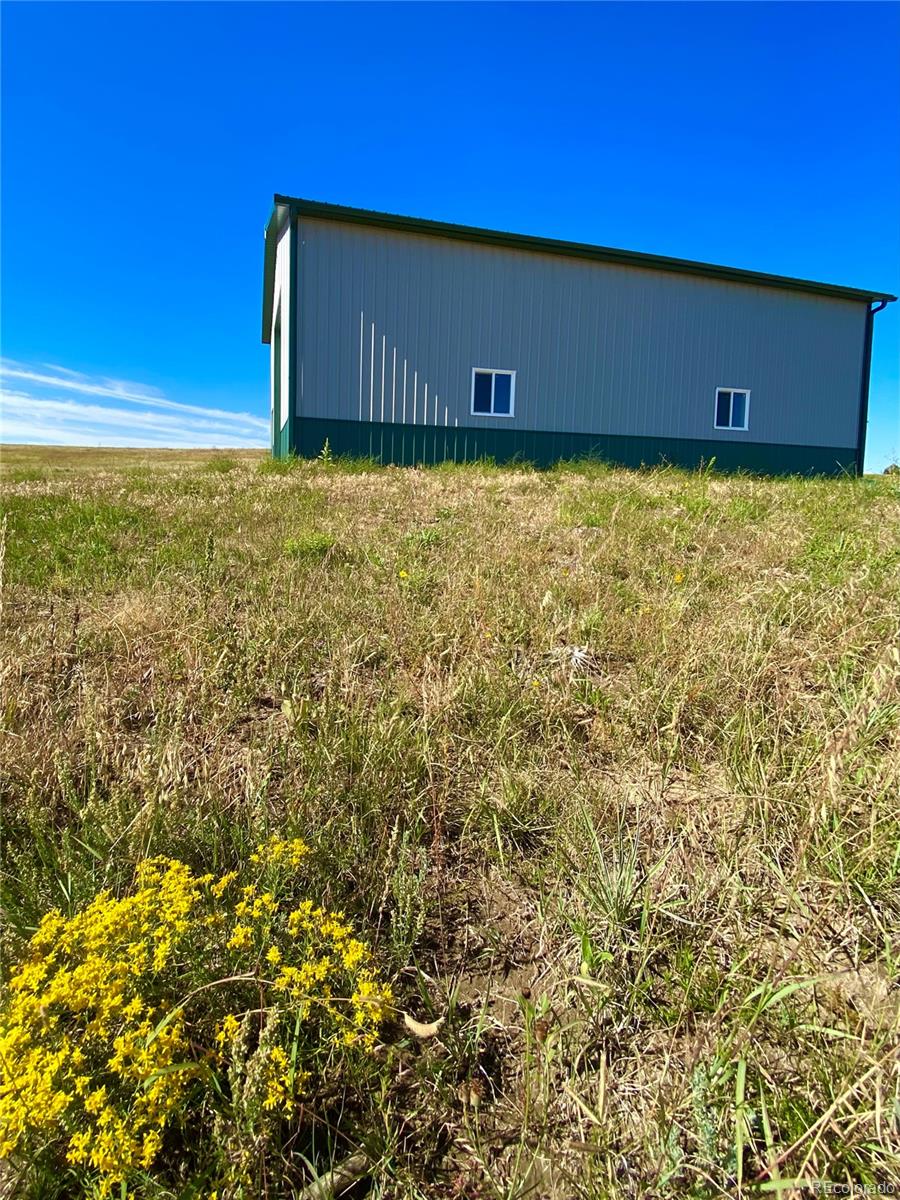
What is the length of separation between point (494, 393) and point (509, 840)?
12955mm

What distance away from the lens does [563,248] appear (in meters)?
13.5

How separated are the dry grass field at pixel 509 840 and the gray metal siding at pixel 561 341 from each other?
9.86m

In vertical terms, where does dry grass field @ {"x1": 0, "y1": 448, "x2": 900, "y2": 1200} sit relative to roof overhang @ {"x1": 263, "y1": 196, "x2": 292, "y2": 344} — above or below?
below

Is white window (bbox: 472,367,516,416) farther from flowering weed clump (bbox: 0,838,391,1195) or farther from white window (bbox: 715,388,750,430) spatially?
flowering weed clump (bbox: 0,838,391,1195)

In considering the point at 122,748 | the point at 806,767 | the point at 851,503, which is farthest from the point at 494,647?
the point at 851,503

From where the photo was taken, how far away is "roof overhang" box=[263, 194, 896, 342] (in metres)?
11.7

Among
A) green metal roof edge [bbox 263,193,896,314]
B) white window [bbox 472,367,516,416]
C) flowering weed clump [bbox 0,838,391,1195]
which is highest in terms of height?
green metal roof edge [bbox 263,193,896,314]

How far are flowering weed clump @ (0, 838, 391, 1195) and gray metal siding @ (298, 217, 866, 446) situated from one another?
11831 millimetres

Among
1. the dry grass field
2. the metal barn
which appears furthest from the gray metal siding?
the dry grass field

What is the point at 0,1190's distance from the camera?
42.6 inches

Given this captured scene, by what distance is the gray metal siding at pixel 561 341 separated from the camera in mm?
12273

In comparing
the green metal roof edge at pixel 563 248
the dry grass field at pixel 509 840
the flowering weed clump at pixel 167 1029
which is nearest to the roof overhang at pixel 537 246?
the green metal roof edge at pixel 563 248

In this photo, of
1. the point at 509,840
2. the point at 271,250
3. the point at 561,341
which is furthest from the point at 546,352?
the point at 509,840

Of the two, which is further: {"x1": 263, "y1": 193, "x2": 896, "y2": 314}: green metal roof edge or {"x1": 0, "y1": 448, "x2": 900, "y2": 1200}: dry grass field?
{"x1": 263, "y1": 193, "x2": 896, "y2": 314}: green metal roof edge
